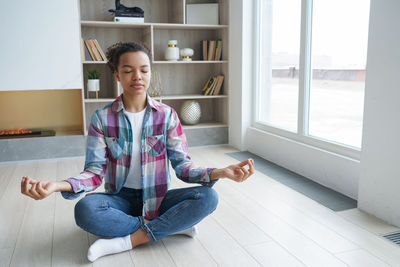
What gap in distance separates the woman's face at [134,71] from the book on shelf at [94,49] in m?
1.99

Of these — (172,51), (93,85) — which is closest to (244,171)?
(93,85)

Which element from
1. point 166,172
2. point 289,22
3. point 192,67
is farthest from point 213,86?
point 166,172

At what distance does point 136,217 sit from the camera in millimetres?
1767

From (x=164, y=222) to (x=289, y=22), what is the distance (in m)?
2.08

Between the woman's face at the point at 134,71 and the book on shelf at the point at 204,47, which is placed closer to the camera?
the woman's face at the point at 134,71

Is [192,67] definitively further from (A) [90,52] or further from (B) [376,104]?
(B) [376,104]

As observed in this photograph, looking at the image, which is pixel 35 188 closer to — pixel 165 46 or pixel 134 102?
pixel 134 102

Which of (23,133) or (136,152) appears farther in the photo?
(23,133)

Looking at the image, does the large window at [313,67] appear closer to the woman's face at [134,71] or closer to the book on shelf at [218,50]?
the book on shelf at [218,50]

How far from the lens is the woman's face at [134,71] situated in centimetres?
169

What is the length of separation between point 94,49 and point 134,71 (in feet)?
6.70

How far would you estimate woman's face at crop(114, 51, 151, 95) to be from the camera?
169 centimetres

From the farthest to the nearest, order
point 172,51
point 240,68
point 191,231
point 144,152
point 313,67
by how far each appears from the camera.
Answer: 1. point 172,51
2. point 240,68
3. point 313,67
4. point 191,231
5. point 144,152

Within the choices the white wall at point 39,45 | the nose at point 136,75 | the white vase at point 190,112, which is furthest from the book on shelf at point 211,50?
the nose at point 136,75
